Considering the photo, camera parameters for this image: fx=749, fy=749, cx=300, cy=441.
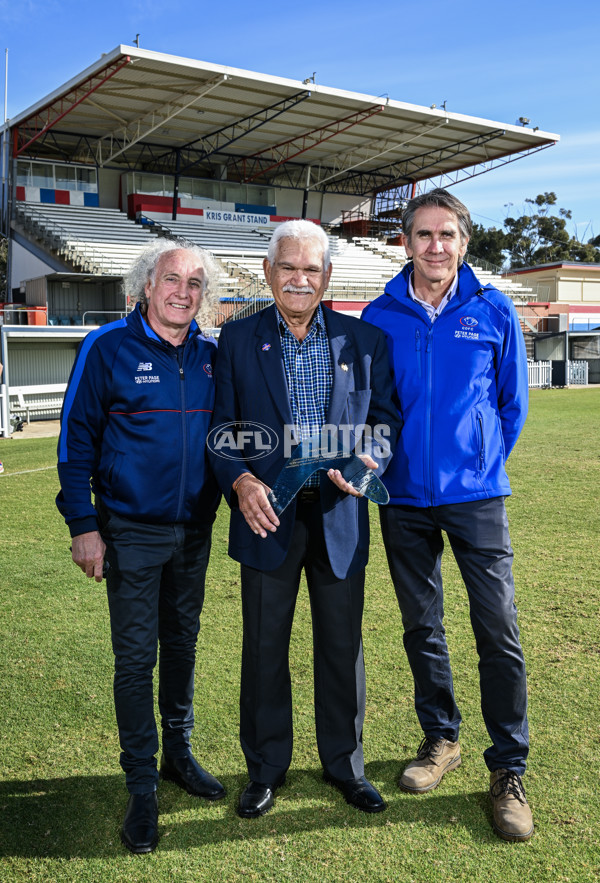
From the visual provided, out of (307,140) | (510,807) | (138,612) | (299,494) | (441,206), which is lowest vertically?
(510,807)

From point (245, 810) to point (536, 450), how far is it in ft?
29.7

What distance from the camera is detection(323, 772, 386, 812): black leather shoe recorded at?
268 cm

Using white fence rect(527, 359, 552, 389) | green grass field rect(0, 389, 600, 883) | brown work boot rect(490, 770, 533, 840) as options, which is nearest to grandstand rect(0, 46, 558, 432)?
white fence rect(527, 359, 552, 389)

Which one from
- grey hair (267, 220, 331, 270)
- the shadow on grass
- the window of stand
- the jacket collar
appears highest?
the window of stand

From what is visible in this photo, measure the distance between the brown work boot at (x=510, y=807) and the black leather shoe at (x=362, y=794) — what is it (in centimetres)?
40

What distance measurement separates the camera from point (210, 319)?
9.86 ft

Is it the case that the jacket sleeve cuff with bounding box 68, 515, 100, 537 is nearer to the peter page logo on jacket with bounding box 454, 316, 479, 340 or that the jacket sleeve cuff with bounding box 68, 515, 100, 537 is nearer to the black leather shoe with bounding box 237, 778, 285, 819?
the black leather shoe with bounding box 237, 778, 285, 819

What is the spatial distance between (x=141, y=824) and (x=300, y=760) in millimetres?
720

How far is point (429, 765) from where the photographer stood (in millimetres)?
2846

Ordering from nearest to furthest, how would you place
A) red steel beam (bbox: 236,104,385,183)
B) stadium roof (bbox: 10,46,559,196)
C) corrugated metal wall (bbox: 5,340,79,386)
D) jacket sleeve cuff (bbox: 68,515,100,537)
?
jacket sleeve cuff (bbox: 68,515,100,537), corrugated metal wall (bbox: 5,340,79,386), stadium roof (bbox: 10,46,559,196), red steel beam (bbox: 236,104,385,183)

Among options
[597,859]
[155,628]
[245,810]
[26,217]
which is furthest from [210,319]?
[26,217]

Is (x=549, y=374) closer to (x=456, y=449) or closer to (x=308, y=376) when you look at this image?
(x=456, y=449)

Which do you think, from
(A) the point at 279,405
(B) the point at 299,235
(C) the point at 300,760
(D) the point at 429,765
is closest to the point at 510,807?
(D) the point at 429,765

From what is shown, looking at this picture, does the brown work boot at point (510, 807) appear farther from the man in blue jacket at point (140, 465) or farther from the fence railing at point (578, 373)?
the fence railing at point (578, 373)
